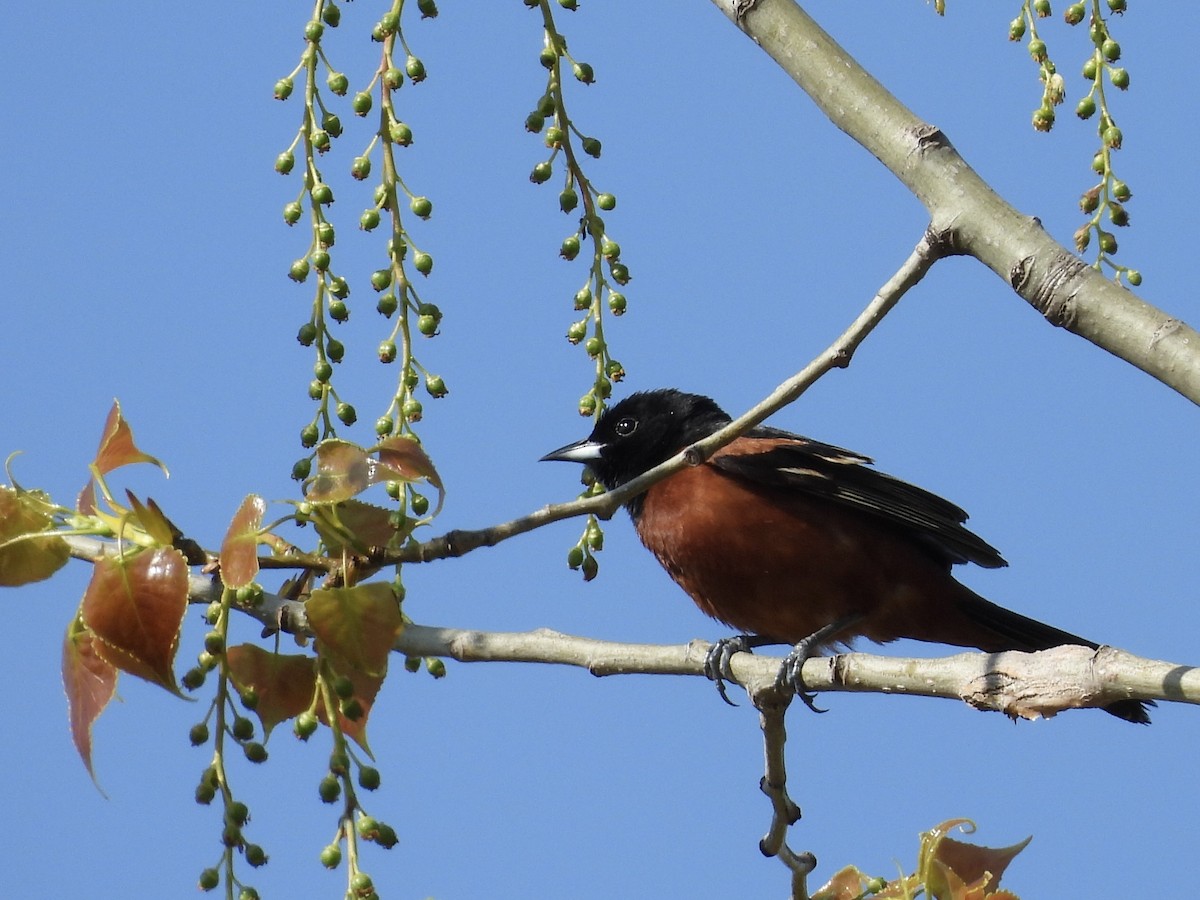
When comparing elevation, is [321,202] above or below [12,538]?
above

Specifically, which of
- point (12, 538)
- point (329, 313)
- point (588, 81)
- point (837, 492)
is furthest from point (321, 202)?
point (837, 492)

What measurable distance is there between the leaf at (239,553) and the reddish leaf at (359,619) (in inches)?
3.9

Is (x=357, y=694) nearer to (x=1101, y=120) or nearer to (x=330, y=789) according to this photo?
(x=330, y=789)

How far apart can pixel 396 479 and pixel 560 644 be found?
572mm

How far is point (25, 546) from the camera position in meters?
1.90

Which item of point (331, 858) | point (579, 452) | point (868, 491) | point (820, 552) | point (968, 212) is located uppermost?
point (579, 452)

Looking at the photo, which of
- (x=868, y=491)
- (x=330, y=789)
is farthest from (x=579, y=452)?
(x=330, y=789)

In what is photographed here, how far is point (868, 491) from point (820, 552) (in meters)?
0.30

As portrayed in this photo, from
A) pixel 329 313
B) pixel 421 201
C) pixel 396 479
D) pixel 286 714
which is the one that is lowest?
pixel 286 714

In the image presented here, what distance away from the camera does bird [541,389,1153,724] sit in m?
4.07

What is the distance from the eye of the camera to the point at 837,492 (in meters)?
4.18

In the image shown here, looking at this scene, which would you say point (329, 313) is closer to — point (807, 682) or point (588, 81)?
point (588, 81)

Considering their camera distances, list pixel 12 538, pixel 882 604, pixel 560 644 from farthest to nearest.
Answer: pixel 882 604 → pixel 560 644 → pixel 12 538

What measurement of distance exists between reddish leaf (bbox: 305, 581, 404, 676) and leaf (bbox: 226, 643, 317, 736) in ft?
0.49
